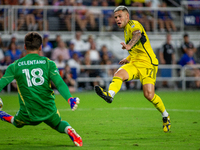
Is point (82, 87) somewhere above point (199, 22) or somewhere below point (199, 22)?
below

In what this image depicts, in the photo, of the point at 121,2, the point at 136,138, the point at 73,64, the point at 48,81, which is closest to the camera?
the point at 48,81

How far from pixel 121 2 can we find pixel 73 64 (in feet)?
17.0

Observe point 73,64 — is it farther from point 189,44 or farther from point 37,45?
point 37,45

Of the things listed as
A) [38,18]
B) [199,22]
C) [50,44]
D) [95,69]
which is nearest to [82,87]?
[95,69]

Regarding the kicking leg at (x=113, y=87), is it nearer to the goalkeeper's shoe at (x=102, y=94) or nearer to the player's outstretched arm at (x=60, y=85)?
the goalkeeper's shoe at (x=102, y=94)

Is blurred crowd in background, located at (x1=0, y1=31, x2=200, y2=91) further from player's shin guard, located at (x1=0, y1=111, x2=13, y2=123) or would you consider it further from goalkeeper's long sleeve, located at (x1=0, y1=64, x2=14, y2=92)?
goalkeeper's long sleeve, located at (x1=0, y1=64, x2=14, y2=92)

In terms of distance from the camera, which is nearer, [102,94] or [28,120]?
[28,120]

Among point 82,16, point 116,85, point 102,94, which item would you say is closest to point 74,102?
point 102,94

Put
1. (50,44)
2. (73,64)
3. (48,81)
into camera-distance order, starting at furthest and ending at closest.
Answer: (50,44), (73,64), (48,81)

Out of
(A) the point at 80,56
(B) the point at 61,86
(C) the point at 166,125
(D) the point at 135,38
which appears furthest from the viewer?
(A) the point at 80,56

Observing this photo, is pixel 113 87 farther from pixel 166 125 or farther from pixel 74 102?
pixel 74 102

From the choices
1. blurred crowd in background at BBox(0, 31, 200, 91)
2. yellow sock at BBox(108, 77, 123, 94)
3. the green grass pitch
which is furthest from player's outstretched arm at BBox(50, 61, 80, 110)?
blurred crowd in background at BBox(0, 31, 200, 91)

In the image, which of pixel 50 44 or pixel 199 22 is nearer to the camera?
pixel 50 44

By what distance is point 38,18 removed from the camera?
1833cm
